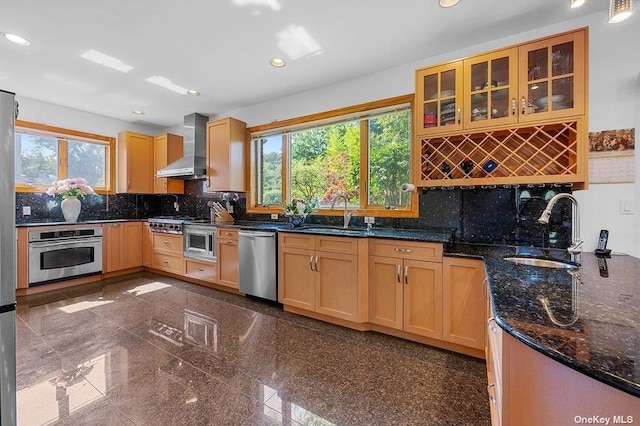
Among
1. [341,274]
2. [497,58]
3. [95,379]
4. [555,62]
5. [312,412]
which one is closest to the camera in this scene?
[312,412]

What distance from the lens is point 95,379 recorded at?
1845 millimetres

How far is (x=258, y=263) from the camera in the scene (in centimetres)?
332

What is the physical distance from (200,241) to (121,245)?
161 cm

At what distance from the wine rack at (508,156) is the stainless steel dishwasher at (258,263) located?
71.0 inches

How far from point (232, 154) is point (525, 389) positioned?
3.98 metres

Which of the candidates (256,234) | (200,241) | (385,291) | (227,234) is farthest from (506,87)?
(200,241)

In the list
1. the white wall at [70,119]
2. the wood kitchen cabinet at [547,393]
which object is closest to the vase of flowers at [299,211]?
the wood kitchen cabinet at [547,393]

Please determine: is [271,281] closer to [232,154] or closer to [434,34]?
[232,154]

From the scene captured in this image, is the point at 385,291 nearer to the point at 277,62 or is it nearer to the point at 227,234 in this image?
the point at 227,234

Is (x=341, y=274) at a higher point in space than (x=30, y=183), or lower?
lower

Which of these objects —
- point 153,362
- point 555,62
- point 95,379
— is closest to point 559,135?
point 555,62

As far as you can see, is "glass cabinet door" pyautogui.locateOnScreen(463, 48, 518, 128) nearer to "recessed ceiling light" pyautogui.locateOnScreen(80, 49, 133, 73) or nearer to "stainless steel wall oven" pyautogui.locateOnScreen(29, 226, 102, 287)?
"recessed ceiling light" pyautogui.locateOnScreen(80, 49, 133, 73)

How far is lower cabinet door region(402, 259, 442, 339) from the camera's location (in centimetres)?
224

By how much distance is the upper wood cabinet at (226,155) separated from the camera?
4039 mm
